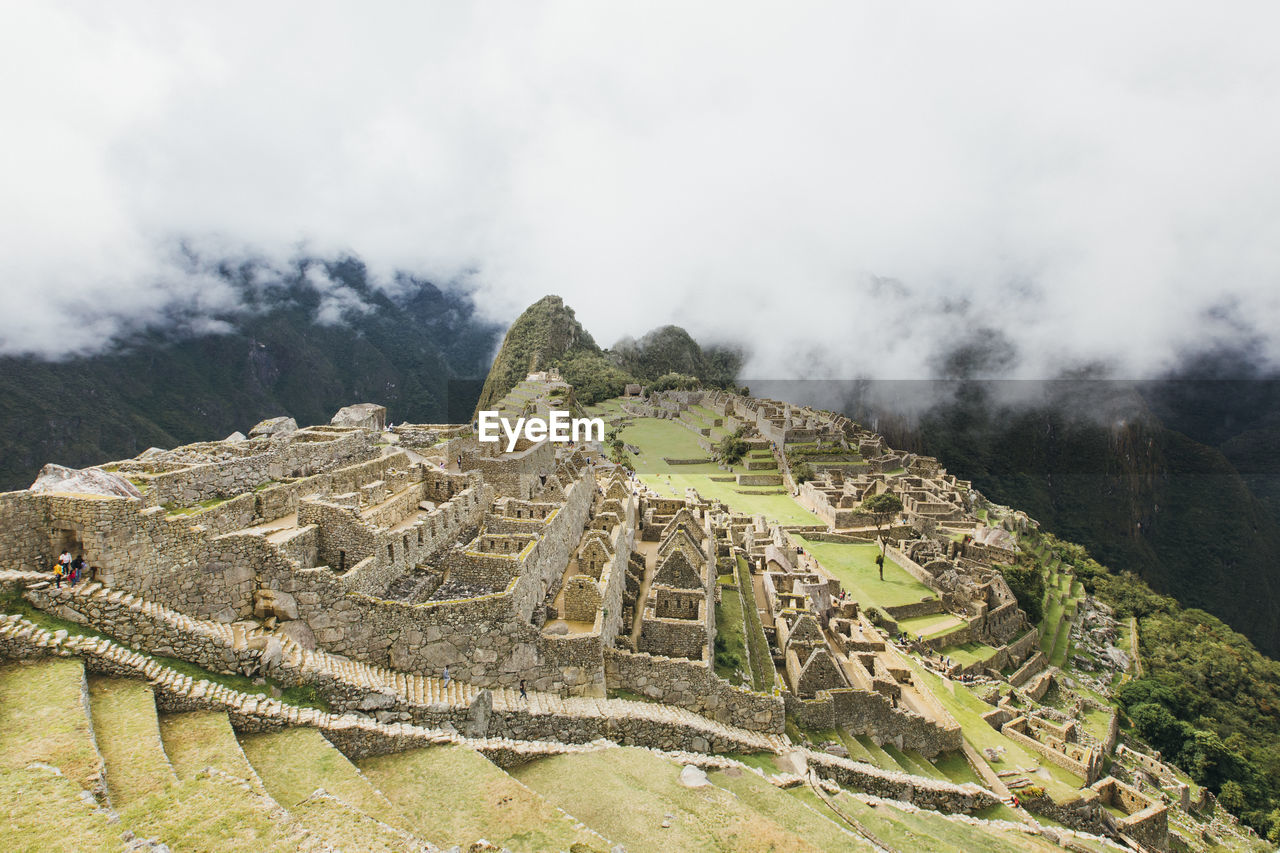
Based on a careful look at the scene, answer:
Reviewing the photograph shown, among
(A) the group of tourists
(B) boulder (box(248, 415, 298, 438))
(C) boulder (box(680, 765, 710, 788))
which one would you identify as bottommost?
(C) boulder (box(680, 765, 710, 788))

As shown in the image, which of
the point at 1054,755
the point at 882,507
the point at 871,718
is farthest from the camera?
the point at 882,507

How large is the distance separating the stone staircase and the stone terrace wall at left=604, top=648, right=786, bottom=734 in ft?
1.17

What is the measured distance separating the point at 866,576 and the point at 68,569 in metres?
37.7

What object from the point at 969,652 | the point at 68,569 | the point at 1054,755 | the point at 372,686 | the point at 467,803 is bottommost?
the point at 1054,755

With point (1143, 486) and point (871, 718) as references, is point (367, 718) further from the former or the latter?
point (1143, 486)

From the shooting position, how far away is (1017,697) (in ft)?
96.6

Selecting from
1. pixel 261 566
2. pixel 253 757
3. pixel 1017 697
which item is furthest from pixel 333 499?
pixel 1017 697

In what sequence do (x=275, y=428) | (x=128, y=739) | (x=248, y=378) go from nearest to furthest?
1. (x=128, y=739)
2. (x=275, y=428)
3. (x=248, y=378)

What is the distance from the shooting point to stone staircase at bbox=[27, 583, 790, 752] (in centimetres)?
1016

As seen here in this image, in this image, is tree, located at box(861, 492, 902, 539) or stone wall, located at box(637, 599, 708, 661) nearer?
stone wall, located at box(637, 599, 708, 661)

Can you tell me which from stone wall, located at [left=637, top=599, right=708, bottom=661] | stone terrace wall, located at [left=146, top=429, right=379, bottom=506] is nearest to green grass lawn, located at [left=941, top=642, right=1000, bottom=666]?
stone wall, located at [left=637, top=599, right=708, bottom=661]

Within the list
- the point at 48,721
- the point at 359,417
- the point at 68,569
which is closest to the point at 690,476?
the point at 359,417

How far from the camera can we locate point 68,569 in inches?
396

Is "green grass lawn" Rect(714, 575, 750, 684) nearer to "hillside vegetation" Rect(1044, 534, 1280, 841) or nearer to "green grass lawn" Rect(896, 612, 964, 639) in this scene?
"green grass lawn" Rect(896, 612, 964, 639)
